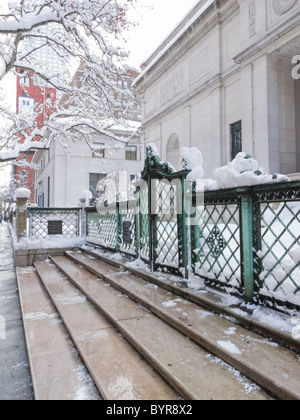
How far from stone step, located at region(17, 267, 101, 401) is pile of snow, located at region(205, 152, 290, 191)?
2.82m

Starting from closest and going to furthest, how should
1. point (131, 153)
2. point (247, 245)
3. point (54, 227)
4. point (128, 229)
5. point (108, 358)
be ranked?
point (108, 358)
point (247, 245)
point (128, 229)
point (54, 227)
point (131, 153)

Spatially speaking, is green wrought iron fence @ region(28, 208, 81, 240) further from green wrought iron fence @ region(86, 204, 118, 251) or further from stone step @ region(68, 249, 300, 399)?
stone step @ region(68, 249, 300, 399)

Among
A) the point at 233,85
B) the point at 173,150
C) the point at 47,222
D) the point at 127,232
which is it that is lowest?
the point at 127,232

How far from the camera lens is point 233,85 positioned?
1370 cm

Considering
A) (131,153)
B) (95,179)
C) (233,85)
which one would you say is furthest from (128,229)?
(131,153)

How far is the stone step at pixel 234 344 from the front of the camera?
85.8 inches

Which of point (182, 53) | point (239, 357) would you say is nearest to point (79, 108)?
point (182, 53)

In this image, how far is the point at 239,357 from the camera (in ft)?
8.20

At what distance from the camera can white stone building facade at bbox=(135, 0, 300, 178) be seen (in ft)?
37.2

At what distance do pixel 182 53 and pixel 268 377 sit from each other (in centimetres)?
1859

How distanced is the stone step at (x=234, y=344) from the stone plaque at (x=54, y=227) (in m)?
6.79

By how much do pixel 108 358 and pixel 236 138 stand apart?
13145 mm

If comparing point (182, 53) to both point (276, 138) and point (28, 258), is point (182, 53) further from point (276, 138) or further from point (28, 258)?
point (28, 258)

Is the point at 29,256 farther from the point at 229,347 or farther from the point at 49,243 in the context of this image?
the point at 229,347
